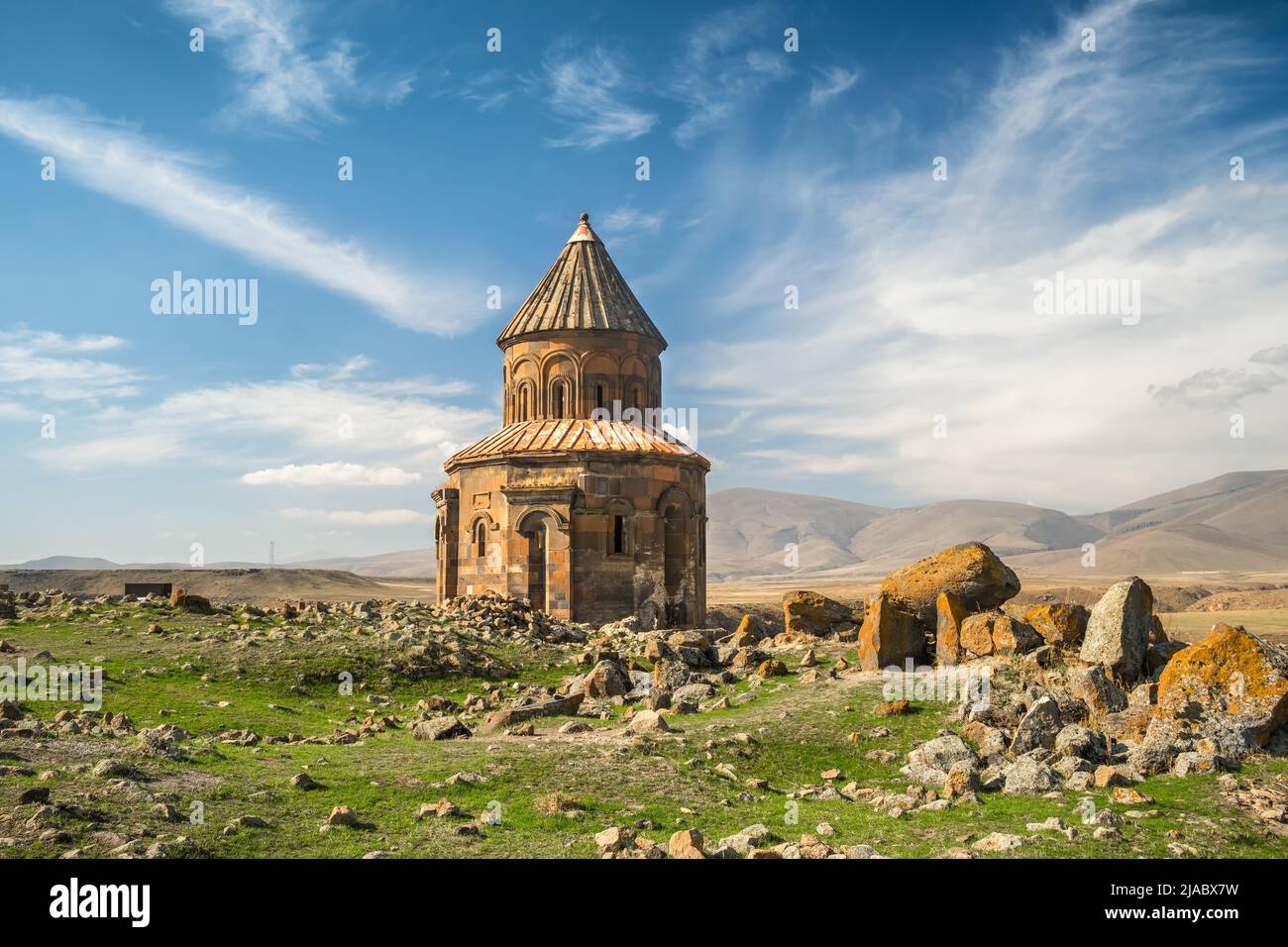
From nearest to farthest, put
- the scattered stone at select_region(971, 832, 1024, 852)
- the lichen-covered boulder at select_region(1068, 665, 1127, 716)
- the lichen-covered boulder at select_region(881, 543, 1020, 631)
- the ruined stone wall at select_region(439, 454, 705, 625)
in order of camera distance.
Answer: the scattered stone at select_region(971, 832, 1024, 852) < the lichen-covered boulder at select_region(1068, 665, 1127, 716) < the lichen-covered boulder at select_region(881, 543, 1020, 631) < the ruined stone wall at select_region(439, 454, 705, 625)

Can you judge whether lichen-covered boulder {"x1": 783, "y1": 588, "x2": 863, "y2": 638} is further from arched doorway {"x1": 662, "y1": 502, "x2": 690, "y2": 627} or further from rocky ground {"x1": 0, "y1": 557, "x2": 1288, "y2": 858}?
arched doorway {"x1": 662, "y1": 502, "x2": 690, "y2": 627}

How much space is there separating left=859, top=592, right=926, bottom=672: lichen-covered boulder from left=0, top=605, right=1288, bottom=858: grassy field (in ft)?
2.63

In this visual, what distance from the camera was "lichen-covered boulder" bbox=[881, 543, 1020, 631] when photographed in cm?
1520

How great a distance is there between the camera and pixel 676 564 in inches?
944

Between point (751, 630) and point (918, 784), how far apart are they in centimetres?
985

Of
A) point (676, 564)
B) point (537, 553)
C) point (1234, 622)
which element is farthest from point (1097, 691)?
point (1234, 622)

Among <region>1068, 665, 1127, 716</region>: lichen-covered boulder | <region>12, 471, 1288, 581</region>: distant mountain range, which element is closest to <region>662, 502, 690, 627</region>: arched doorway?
<region>1068, 665, 1127, 716</region>: lichen-covered boulder

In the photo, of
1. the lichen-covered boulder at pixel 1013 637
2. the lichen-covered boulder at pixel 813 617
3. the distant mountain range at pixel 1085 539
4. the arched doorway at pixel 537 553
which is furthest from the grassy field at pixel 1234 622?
the distant mountain range at pixel 1085 539

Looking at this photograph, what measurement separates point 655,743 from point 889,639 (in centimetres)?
514

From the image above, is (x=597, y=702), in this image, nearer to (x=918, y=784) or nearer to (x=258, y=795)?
(x=918, y=784)

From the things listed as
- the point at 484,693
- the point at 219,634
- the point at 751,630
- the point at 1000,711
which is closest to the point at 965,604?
the point at 1000,711

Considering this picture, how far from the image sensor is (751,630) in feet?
65.2

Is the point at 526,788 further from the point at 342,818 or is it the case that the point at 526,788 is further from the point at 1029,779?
the point at 1029,779

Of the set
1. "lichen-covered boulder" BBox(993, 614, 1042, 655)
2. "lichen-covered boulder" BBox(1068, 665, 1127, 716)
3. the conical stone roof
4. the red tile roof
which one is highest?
the conical stone roof
